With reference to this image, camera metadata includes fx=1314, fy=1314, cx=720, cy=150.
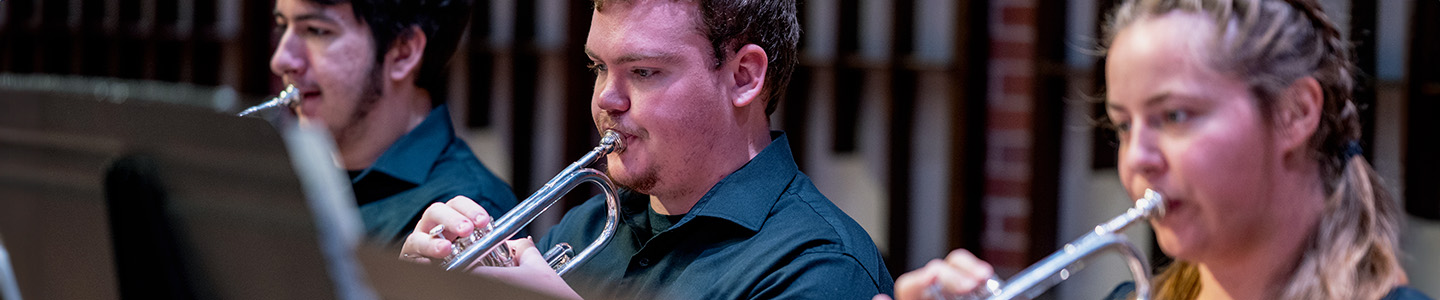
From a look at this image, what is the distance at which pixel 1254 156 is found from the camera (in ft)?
A: 3.85

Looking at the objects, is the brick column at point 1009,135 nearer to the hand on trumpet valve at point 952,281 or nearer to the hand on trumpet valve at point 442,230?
the hand on trumpet valve at point 442,230

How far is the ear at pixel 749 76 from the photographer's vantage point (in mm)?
1755

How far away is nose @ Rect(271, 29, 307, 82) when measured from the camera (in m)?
2.43

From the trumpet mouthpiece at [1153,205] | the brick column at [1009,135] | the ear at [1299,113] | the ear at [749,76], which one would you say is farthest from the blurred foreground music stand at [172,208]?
the brick column at [1009,135]

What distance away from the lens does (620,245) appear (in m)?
1.85

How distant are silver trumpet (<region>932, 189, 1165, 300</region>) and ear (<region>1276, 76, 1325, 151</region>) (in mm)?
124

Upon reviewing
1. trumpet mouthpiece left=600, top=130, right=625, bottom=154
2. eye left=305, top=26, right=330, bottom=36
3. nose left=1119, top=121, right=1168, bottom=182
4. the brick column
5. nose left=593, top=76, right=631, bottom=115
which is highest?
nose left=1119, top=121, right=1168, bottom=182

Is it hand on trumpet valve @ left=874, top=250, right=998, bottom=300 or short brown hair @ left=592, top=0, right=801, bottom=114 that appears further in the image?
short brown hair @ left=592, top=0, right=801, bottom=114

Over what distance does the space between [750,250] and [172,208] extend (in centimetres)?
80

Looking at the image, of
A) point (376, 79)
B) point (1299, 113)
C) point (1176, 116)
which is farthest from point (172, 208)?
point (376, 79)

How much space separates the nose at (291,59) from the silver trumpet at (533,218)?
0.81 m

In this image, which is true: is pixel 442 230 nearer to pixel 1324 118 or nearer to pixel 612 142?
pixel 612 142

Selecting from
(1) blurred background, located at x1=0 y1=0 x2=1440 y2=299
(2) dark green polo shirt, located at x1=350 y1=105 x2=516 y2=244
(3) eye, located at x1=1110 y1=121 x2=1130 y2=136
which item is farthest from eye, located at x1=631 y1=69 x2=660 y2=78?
(1) blurred background, located at x1=0 y1=0 x2=1440 y2=299

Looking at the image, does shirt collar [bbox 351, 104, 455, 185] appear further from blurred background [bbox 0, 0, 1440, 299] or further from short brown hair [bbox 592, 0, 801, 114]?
short brown hair [bbox 592, 0, 801, 114]
